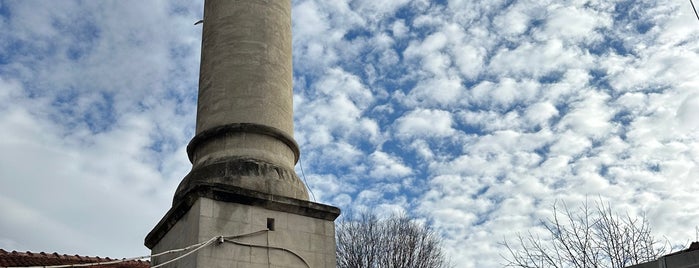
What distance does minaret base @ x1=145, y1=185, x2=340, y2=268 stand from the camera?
652 centimetres

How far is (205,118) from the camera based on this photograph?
7.88 meters

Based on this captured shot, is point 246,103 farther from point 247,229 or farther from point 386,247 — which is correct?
point 386,247

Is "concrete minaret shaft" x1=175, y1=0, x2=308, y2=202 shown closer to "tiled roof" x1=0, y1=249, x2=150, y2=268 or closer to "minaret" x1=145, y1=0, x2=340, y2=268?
"minaret" x1=145, y1=0, x2=340, y2=268

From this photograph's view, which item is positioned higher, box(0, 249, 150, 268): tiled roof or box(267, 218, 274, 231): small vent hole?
box(0, 249, 150, 268): tiled roof

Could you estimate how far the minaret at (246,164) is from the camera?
666 cm

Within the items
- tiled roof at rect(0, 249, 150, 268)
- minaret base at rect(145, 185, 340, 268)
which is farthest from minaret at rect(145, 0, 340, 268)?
tiled roof at rect(0, 249, 150, 268)

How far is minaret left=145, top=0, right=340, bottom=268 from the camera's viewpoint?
6.66 meters

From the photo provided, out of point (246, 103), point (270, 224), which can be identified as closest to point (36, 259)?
point (246, 103)

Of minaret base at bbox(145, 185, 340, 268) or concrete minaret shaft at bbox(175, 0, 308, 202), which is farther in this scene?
concrete minaret shaft at bbox(175, 0, 308, 202)

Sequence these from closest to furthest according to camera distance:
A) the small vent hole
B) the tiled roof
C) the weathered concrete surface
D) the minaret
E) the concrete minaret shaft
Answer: the weathered concrete surface
the minaret
the small vent hole
the concrete minaret shaft
the tiled roof

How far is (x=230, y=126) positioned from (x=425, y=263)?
20223 millimetres

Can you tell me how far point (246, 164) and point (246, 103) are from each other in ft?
2.80

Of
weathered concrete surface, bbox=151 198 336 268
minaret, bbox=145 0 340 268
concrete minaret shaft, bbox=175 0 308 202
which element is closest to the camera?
weathered concrete surface, bbox=151 198 336 268

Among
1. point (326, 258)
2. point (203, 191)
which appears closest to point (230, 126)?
point (203, 191)
